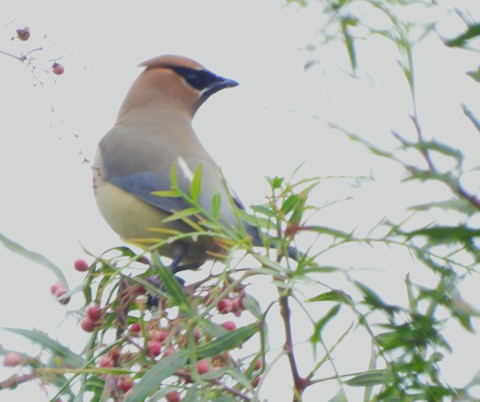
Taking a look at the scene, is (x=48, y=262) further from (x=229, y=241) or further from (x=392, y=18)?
(x=392, y=18)

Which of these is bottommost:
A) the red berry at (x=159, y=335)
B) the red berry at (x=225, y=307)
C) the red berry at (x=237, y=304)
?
the red berry at (x=159, y=335)

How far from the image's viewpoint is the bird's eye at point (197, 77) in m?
4.50

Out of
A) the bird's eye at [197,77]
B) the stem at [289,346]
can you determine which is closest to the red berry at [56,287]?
the stem at [289,346]

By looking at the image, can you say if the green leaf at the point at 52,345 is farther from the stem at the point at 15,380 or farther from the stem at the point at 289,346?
the stem at the point at 289,346

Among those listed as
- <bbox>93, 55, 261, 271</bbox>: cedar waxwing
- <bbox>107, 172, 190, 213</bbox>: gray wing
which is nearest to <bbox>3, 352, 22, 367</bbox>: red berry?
<bbox>93, 55, 261, 271</bbox>: cedar waxwing

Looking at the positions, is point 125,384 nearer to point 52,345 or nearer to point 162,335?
point 162,335

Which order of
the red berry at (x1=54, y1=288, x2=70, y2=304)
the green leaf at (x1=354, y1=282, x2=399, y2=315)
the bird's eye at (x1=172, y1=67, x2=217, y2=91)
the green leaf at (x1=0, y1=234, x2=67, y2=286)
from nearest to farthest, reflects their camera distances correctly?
the green leaf at (x1=354, y1=282, x2=399, y2=315), the green leaf at (x1=0, y1=234, x2=67, y2=286), the red berry at (x1=54, y1=288, x2=70, y2=304), the bird's eye at (x1=172, y1=67, x2=217, y2=91)

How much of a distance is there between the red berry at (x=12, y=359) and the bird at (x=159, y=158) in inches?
49.9

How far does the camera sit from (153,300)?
6.66 feet

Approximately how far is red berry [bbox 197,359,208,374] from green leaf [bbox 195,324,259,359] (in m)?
0.09

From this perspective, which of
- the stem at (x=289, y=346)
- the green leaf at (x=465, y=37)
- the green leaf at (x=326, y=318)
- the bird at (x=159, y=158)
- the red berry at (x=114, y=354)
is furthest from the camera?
the bird at (x=159, y=158)

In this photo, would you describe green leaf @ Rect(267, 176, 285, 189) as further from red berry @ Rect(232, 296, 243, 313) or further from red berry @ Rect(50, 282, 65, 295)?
red berry @ Rect(50, 282, 65, 295)

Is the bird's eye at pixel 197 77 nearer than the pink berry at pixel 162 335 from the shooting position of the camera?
No

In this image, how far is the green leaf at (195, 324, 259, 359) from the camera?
147cm
